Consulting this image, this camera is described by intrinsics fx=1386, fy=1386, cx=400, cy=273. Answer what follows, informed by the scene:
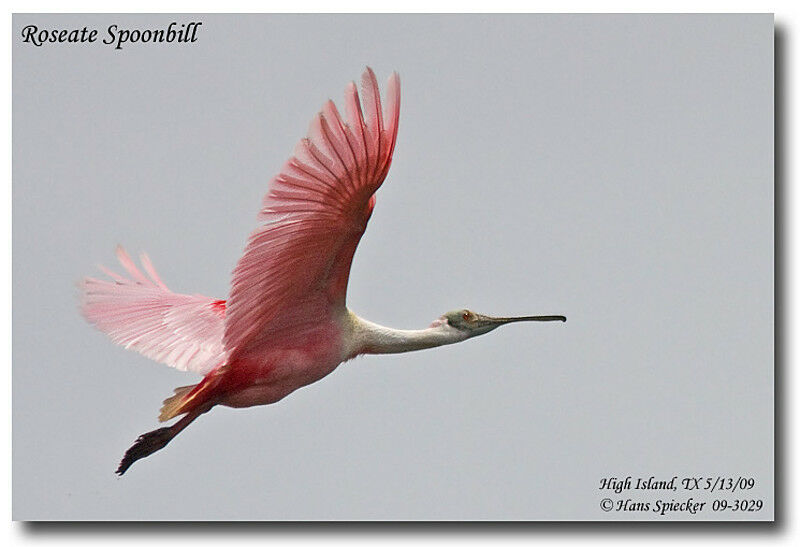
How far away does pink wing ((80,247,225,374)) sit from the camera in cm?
484

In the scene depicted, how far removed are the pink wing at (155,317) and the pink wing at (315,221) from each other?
31 cm

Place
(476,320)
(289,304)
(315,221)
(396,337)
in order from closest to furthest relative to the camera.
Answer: (315,221) → (289,304) → (396,337) → (476,320)

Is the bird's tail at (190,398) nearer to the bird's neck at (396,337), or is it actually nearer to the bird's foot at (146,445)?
the bird's foot at (146,445)

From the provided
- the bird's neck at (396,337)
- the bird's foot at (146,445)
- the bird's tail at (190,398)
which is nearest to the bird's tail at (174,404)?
the bird's tail at (190,398)

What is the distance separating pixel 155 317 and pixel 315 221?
1.22 m

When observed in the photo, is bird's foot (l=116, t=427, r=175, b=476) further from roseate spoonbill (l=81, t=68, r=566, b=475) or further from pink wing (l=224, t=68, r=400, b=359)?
pink wing (l=224, t=68, r=400, b=359)

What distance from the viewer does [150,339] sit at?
4.95 m

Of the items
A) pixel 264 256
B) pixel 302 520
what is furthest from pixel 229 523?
pixel 264 256

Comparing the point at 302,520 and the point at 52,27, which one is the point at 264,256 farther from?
the point at 52,27

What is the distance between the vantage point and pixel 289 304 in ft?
14.7

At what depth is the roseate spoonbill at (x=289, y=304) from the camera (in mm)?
3775

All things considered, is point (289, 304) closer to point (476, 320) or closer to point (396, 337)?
point (396, 337)

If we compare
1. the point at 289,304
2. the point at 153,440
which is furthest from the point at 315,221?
the point at 153,440

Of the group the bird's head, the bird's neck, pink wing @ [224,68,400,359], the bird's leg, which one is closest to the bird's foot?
the bird's leg
